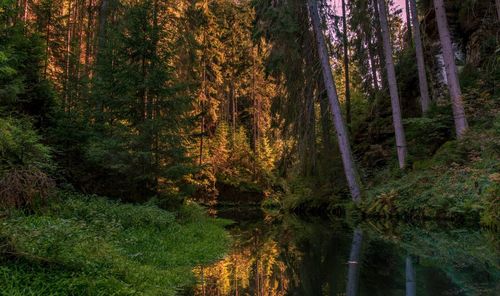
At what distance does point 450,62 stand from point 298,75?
6.69 m

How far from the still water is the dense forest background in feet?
14.8

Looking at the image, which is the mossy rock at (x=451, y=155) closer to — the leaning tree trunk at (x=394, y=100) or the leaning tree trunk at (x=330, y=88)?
the leaning tree trunk at (x=394, y=100)

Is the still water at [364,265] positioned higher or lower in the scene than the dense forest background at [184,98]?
lower

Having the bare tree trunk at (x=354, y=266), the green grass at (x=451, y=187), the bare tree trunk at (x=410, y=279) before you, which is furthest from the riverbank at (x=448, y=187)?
the bare tree trunk at (x=410, y=279)

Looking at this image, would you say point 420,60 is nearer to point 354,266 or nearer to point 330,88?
Answer: point 330,88

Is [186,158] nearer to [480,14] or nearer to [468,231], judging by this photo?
[468,231]

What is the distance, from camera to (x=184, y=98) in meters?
15.3

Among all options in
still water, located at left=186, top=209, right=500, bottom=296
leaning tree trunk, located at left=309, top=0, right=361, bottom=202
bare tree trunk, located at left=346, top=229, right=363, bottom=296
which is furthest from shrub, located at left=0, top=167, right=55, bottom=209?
leaning tree trunk, located at left=309, top=0, right=361, bottom=202

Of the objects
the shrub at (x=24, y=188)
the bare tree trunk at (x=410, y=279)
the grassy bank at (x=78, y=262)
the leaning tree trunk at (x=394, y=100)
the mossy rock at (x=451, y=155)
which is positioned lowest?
the bare tree trunk at (x=410, y=279)

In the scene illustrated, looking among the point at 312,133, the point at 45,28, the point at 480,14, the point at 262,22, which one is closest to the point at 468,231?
the point at 312,133

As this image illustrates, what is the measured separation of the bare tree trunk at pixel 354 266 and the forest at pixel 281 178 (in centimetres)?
9

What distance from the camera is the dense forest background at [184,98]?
1425cm

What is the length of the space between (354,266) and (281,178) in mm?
19490

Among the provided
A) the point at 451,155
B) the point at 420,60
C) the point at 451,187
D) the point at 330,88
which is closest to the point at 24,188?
the point at 330,88
